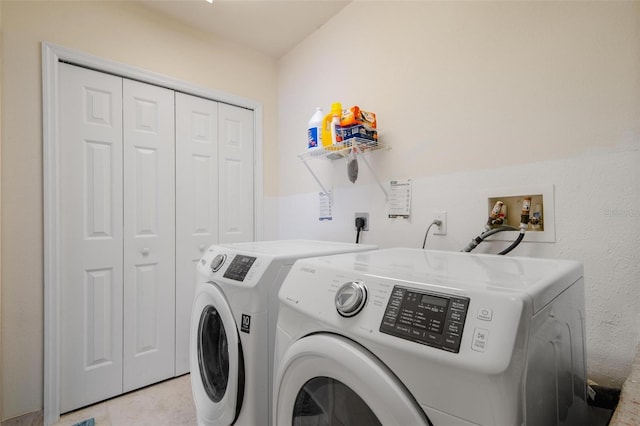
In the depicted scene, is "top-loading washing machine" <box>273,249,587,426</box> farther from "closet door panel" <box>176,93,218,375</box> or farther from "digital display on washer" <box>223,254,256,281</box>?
"closet door panel" <box>176,93,218,375</box>

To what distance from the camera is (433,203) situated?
4.91 ft

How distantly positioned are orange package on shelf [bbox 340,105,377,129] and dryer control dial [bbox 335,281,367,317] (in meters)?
1.08

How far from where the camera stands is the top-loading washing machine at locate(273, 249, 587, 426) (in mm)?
506

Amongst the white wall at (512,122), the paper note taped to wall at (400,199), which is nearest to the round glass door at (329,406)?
the white wall at (512,122)

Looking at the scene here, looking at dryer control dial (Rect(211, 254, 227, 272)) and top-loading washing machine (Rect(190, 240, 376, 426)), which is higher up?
dryer control dial (Rect(211, 254, 227, 272))

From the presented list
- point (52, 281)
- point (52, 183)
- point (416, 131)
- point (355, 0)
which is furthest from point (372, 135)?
point (52, 281)

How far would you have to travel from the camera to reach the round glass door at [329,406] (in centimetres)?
71

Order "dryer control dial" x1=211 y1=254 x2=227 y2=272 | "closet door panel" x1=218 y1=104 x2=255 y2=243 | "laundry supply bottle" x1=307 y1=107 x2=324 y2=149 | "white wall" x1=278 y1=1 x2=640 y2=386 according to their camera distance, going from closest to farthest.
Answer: "white wall" x1=278 y1=1 x2=640 y2=386 < "dryer control dial" x1=211 y1=254 x2=227 y2=272 < "laundry supply bottle" x1=307 y1=107 x2=324 y2=149 < "closet door panel" x1=218 y1=104 x2=255 y2=243

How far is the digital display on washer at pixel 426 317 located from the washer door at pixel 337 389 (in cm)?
9

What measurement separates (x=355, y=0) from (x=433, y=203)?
138 centimetres

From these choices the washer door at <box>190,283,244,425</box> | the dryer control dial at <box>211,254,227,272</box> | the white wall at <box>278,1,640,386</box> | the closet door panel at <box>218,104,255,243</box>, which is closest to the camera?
the white wall at <box>278,1,640,386</box>

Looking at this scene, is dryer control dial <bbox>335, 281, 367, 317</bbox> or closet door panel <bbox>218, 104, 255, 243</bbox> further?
closet door panel <bbox>218, 104, 255, 243</bbox>

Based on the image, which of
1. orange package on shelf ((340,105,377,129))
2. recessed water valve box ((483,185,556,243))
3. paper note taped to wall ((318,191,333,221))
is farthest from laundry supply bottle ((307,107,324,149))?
recessed water valve box ((483,185,556,243))

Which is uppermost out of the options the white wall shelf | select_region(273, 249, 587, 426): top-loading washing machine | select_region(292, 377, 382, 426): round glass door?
the white wall shelf
